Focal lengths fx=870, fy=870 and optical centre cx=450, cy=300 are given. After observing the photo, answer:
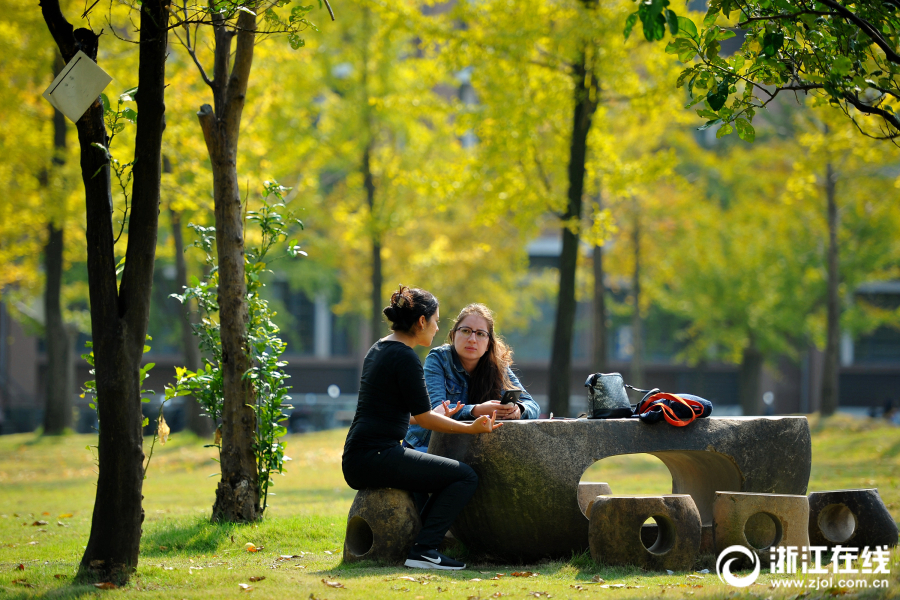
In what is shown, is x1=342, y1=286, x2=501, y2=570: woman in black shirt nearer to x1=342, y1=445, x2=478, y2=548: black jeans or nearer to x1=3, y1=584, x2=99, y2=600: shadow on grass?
x1=342, y1=445, x2=478, y2=548: black jeans

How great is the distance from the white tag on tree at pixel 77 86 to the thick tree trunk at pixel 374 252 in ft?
48.2

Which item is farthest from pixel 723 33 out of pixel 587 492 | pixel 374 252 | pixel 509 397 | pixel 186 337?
pixel 374 252

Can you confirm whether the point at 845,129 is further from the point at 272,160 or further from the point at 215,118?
the point at 215,118

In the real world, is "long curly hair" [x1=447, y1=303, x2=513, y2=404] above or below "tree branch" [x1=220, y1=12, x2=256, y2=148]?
below

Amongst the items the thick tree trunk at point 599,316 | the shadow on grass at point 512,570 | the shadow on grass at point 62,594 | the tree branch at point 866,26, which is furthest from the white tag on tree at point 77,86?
the thick tree trunk at point 599,316

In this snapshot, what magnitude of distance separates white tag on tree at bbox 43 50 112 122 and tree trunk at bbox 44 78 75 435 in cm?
1480

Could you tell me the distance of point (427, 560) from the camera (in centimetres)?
530

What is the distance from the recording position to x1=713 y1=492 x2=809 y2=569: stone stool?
5.41 m

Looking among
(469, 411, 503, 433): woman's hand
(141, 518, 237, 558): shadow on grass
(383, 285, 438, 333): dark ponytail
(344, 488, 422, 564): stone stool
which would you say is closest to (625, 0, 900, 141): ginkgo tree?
(383, 285, 438, 333): dark ponytail

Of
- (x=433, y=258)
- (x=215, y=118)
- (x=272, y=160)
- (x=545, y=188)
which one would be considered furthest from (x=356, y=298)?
(x=215, y=118)

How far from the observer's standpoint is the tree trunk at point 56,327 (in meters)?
18.4

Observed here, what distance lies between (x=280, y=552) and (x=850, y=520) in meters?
4.02

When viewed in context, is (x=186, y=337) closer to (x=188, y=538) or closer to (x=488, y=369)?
(x=188, y=538)

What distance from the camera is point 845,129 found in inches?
659
